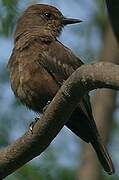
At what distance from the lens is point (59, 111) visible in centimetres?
451

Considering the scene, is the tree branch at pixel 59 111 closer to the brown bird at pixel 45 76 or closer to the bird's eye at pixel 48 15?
the brown bird at pixel 45 76

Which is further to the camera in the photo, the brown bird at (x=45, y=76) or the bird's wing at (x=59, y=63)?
the bird's wing at (x=59, y=63)

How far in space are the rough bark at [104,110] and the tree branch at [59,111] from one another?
435cm

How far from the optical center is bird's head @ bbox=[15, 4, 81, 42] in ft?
21.4

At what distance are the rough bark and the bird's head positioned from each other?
263 centimetres

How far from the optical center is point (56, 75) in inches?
229

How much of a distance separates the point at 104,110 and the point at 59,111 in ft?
17.9

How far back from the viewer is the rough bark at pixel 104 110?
9.19m

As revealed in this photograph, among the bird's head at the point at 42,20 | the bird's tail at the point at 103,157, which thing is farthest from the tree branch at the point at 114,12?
the bird's head at the point at 42,20

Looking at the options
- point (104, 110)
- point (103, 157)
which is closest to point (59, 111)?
point (103, 157)

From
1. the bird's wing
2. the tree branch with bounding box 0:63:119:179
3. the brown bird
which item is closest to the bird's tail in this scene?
the brown bird

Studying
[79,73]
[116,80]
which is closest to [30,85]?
[79,73]

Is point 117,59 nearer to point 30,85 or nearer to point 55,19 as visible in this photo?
point 55,19

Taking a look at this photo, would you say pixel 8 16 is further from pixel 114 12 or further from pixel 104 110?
pixel 104 110
